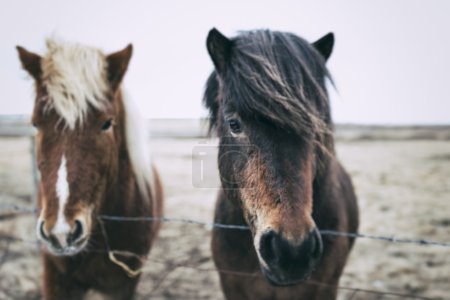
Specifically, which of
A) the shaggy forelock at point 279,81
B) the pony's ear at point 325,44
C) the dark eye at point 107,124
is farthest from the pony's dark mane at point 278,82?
the dark eye at point 107,124

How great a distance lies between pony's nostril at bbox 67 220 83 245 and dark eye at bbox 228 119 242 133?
1.11m

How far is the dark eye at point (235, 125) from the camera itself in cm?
188

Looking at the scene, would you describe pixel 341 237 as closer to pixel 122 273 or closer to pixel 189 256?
pixel 122 273

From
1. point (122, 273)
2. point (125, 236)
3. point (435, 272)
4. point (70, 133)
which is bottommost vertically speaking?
point (435, 272)

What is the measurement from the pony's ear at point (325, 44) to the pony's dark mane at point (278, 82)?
0.73ft

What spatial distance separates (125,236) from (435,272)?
3.63 m

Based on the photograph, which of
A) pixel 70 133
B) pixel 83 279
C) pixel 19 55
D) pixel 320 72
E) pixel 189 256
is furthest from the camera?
pixel 189 256

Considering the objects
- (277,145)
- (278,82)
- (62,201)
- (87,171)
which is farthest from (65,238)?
(278,82)

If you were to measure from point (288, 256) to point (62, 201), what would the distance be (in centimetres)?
141

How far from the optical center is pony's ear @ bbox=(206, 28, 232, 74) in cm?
197

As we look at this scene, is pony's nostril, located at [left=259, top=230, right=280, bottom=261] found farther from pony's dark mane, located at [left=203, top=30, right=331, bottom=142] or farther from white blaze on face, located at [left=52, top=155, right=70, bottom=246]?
white blaze on face, located at [left=52, top=155, right=70, bottom=246]

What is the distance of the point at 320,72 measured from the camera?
1.97 meters

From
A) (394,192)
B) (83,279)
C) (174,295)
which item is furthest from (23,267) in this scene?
(394,192)

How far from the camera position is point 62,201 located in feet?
7.46
